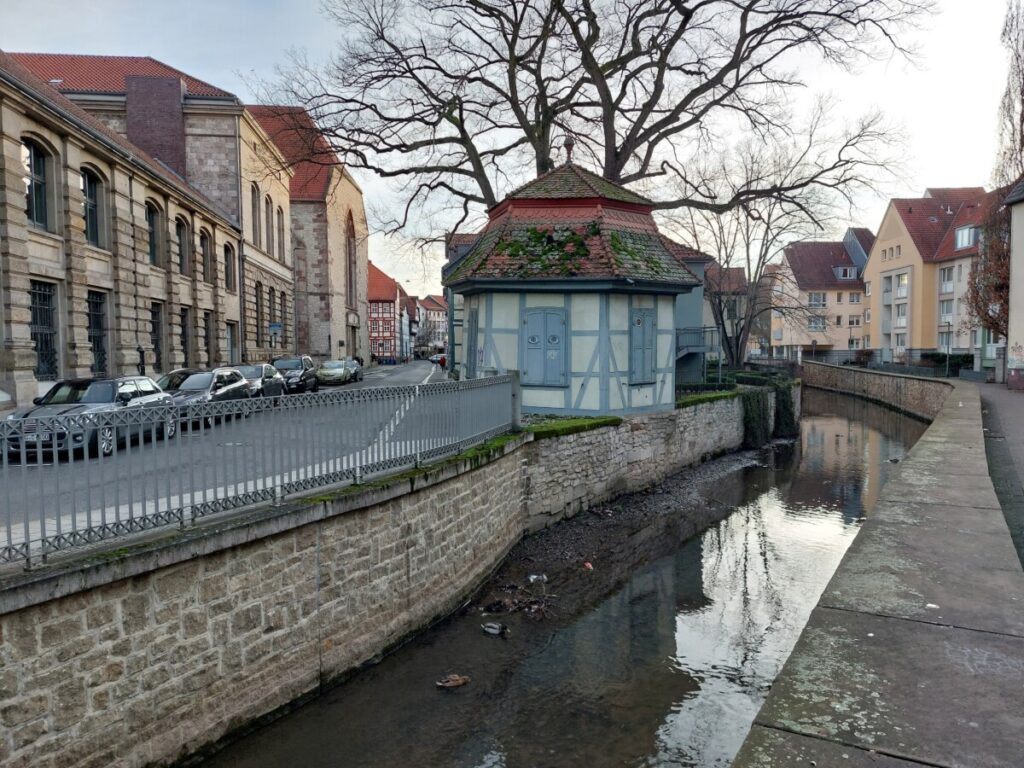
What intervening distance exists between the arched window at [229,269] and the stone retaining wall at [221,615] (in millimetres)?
25259

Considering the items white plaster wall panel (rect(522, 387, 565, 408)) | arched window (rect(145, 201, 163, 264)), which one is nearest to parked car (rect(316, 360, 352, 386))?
arched window (rect(145, 201, 163, 264))

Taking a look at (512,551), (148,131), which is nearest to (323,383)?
(148,131)

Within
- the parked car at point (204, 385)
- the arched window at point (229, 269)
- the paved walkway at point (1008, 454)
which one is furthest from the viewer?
the arched window at point (229, 269)

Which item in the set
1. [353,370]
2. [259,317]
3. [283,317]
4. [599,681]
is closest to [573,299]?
[599,681]

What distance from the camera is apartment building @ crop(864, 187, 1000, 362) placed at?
50188 millimetres

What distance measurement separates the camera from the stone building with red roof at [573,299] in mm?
16219

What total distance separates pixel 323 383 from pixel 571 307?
19.4 metres

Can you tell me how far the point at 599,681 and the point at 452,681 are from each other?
1.64m

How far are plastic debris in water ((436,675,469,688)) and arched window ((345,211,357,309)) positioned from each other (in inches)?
2005

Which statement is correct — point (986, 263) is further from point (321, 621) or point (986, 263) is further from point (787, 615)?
point (321, 621)

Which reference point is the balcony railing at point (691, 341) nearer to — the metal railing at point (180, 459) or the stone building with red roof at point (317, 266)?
the metal railing at point (180, 459)

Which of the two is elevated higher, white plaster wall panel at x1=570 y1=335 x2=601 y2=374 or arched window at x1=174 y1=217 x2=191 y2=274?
arched window at x1=174 y1=217 x2=191 y2=274

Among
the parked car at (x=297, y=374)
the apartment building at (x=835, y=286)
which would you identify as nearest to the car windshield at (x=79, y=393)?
the parked car at (x=297, y=374)

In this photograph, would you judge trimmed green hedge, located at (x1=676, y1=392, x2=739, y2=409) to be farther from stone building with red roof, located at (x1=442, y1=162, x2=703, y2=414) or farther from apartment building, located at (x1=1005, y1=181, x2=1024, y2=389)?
apartment building, located at (x1=1005, y1=181, x2=1024, y2=389)
